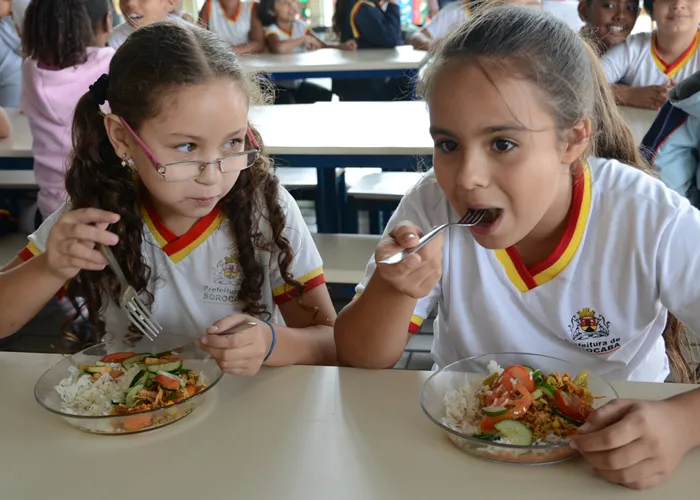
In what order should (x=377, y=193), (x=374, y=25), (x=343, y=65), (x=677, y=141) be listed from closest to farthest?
(x=677, y=141), (x=377, y=193), (x=343, y=65), (x=374, y=25)

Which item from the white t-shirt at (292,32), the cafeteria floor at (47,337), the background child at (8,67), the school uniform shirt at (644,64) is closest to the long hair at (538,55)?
the cafeteria floor at (47,337)

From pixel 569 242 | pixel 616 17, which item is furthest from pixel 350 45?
pixel 569 242

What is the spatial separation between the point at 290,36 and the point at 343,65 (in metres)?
1.71

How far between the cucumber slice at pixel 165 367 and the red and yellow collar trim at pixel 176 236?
44cm

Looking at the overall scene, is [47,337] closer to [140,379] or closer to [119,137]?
[119,137]

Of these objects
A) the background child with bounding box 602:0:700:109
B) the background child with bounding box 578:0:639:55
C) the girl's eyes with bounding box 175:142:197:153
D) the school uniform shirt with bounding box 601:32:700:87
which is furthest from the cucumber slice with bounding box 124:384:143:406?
the background child with bounding box 578:0:639:55

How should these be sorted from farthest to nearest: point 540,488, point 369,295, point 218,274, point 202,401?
point 218,274 → point 369,295 → point 202,401 → point 540,488

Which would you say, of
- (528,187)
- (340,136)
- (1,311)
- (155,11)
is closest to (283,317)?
(1,311)

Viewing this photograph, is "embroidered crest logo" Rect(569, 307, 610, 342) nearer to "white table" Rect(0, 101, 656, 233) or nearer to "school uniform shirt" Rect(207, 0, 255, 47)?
"white table" Rect(0, 101, 656, 233)

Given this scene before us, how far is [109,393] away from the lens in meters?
1.11

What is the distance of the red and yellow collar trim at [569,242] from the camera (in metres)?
1.28

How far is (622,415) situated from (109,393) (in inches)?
28.8

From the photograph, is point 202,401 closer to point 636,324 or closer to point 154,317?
point 154,317

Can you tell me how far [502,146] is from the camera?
3.58ft
